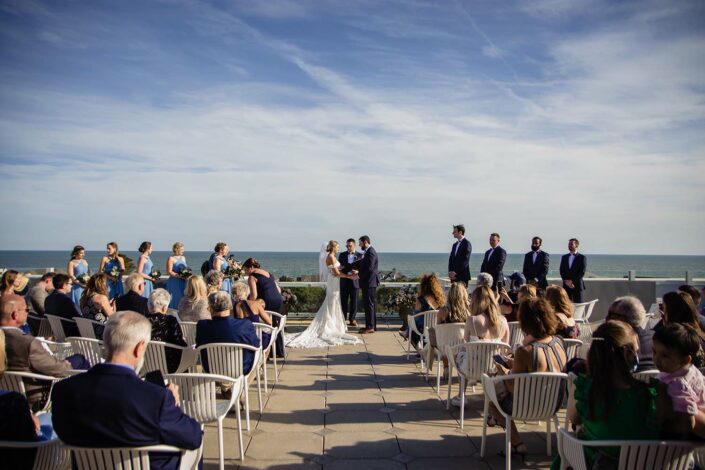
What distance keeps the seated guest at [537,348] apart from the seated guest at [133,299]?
371cm

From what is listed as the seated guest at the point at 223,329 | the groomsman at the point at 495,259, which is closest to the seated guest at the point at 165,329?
the seated guest at the point at 223,329

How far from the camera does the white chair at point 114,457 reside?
246cm

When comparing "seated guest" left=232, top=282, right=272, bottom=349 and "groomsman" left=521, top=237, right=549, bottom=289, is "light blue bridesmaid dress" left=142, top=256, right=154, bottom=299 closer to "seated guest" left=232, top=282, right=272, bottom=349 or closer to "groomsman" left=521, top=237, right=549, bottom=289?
"seated guest" left=232, top=282, right=272, bottom=349

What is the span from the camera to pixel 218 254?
10.3 m

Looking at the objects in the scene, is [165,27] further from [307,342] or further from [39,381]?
[39,381]

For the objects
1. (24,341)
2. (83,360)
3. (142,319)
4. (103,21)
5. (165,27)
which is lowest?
(83,360)

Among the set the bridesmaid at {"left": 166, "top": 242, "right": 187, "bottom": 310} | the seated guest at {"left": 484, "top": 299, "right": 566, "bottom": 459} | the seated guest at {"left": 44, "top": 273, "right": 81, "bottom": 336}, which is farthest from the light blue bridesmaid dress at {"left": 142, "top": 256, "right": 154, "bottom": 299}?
the seated guest at {"left": 484, "top": 299, "right": 566, "bottom": 459}

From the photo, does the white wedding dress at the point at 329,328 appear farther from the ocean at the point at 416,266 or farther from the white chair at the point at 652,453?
the ocean at the point at 416,266

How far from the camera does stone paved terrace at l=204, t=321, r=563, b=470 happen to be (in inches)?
162

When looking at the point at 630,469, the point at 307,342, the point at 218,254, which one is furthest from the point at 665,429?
the point at 218,254

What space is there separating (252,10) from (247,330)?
9.19 meters

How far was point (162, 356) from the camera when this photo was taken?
15.9ft

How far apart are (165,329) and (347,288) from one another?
642 cm

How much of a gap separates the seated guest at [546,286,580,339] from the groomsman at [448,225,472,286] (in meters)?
4.79
